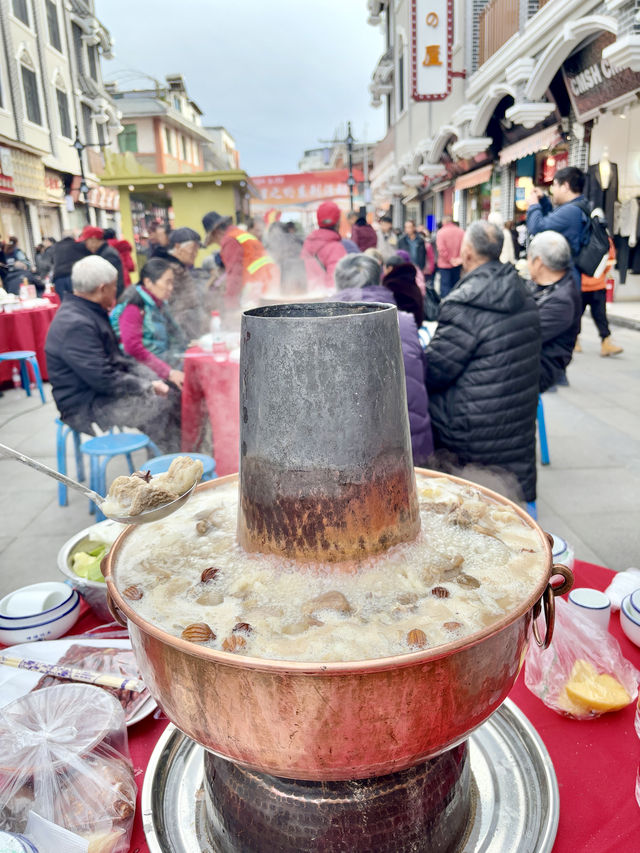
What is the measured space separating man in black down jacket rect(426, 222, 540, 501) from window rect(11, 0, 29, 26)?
2322 mm

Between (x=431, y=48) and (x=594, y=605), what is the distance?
14.7 metres

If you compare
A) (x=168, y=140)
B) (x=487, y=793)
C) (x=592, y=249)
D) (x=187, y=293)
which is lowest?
(x=487, y=793)

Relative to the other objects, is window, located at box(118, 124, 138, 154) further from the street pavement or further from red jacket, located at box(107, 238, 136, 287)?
the street pavement

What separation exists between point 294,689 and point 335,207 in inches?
291

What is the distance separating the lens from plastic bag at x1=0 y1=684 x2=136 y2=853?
3.51 feet

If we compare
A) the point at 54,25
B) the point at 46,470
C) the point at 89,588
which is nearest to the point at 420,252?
the point at 54,25

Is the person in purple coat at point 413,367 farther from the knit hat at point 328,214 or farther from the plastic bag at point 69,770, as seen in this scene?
the knit hat at point 328,214

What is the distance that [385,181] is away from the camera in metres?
30.3

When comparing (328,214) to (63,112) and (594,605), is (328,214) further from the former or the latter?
(594,605)

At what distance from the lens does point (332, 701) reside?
A: 0.86 meters

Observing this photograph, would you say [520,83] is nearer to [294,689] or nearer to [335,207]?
[335,207]

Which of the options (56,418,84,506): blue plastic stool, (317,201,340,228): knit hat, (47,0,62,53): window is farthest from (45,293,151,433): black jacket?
(317,201,340,228): knit hat

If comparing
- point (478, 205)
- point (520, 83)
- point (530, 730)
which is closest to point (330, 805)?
point (530, 730)

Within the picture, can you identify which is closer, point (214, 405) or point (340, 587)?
point (340, 587)
